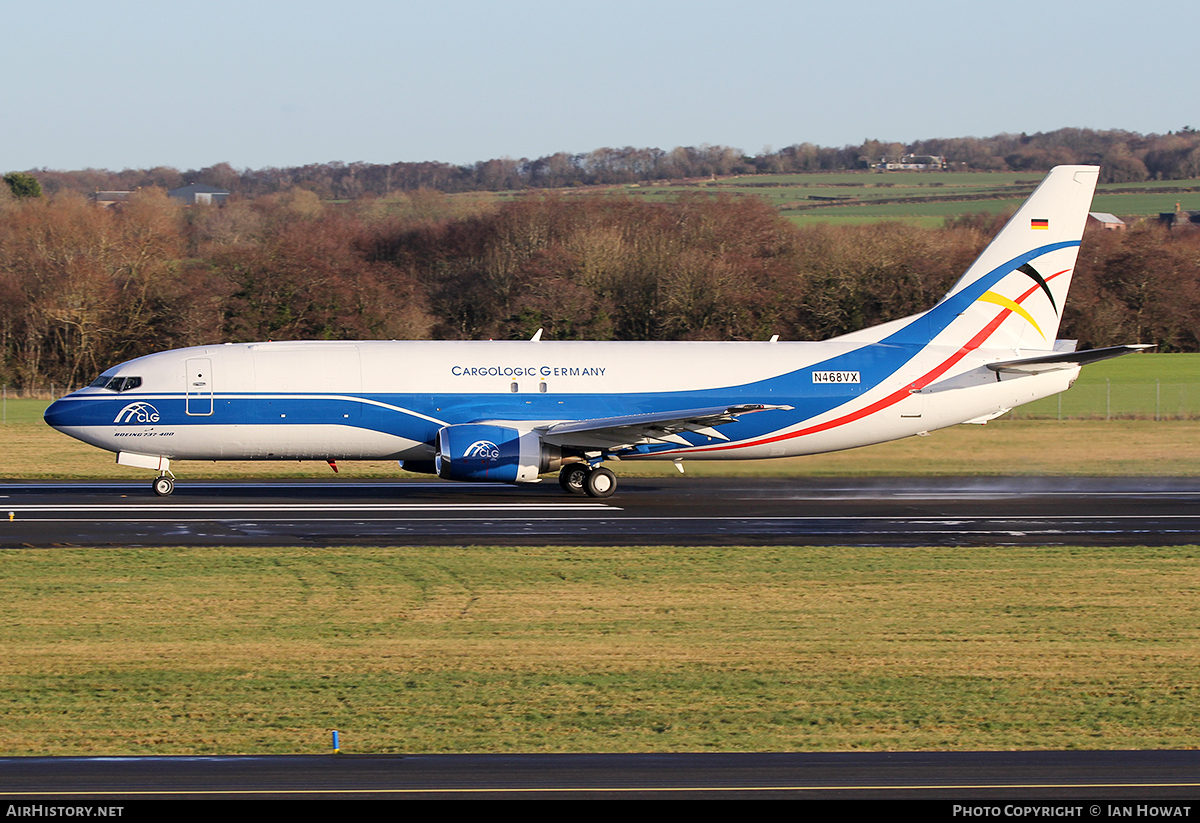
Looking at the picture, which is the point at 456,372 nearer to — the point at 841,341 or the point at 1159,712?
the point at 841,341

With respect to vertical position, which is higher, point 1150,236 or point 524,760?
point 1150,236

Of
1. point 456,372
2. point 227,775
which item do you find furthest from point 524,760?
point 456,372

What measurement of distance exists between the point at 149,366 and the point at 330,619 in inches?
623

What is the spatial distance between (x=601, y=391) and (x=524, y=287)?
3759 centimetres

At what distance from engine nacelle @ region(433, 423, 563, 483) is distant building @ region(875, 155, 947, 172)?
551 feet

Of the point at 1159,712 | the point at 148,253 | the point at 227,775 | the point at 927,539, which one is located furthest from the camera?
the point at 148,253

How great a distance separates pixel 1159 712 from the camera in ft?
37.6

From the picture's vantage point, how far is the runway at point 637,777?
Result: 29.2ft

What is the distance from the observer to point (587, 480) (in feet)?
97.5

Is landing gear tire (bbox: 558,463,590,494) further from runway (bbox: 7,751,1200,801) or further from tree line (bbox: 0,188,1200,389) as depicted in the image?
tree line (bbox: 0,188,1200,389)

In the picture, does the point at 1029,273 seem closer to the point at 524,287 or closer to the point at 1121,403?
the point at 1121,403

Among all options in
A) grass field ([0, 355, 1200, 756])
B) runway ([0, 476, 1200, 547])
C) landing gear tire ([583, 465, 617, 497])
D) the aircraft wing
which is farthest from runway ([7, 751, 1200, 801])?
landing gear tire ([583, 465, 617, 497])

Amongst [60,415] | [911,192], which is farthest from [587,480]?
[911,192]

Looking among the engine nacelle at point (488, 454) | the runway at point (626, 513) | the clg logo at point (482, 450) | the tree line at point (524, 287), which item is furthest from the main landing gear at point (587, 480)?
the tree line at point (524, 287)
